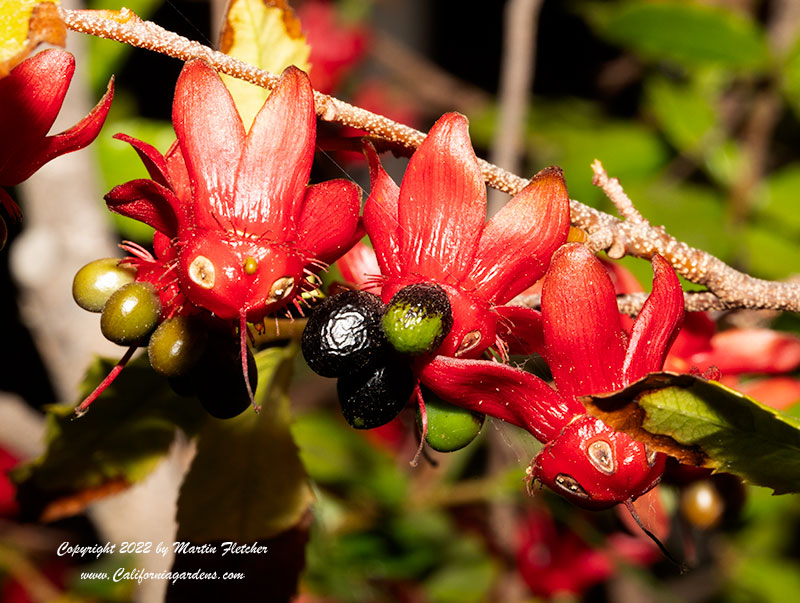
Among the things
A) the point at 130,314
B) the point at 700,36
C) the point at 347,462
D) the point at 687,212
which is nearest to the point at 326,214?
the point at 130,314

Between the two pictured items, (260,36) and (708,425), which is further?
(260,36)

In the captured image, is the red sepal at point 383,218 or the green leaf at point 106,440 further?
the green leaf at point 106,440

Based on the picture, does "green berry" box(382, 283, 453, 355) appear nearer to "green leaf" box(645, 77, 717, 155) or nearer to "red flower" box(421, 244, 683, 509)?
"red flower" box(421, 244, 683, 509)

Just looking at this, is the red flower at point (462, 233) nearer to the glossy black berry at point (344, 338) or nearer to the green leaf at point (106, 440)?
the glossy black berry at point (344, 338)

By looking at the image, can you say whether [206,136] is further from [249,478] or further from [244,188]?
[249,478]

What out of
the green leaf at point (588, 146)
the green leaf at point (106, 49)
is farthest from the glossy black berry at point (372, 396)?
the green leaf at point (106, 49)

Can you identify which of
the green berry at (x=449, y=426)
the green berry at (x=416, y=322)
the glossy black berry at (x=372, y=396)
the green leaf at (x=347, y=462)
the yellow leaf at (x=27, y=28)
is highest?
the yellow leaf at (x=27, y=28)
